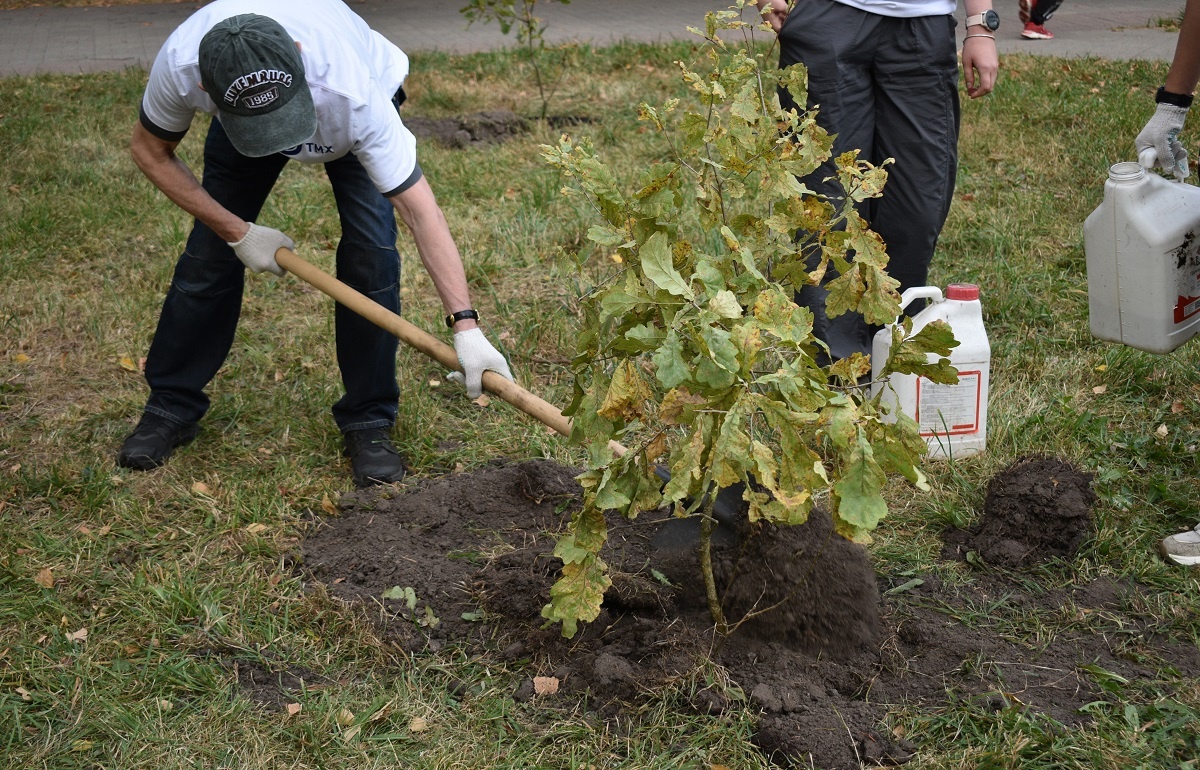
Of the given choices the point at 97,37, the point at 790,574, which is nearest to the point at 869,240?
the point at 790,574

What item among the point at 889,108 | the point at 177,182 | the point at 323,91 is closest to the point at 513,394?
the point at 323,91

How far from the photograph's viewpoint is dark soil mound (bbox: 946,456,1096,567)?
2.81 metres

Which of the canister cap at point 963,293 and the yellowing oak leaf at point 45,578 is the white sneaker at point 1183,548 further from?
the yellowing oak leaf at point 45,578

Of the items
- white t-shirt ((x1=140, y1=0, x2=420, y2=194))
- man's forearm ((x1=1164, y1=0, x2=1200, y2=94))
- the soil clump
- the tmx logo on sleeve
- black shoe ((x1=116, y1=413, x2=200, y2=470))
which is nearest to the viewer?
the tmx logo on sleeve

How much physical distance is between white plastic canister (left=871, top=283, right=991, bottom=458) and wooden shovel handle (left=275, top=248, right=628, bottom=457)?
3.79 ft

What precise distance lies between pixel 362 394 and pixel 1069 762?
7.50ft

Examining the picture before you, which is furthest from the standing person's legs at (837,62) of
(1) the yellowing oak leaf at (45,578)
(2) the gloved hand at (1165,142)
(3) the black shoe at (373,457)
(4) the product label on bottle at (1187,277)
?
(1) the yellowing oak leaf at (45,578)

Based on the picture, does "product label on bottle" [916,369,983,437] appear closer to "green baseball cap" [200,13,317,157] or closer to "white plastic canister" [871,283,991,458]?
"white plastic canister" [871,283,991,458]

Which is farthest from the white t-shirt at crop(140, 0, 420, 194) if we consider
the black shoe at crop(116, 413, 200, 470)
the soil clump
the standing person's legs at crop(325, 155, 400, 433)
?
the soil clump

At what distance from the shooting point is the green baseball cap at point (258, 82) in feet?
8.54

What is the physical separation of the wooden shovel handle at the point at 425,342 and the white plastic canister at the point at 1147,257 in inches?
58.4

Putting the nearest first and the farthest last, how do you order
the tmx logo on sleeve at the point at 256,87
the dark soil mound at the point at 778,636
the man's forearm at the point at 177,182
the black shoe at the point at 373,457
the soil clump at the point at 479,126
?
1. the dark soil mound at the point at 778,636
2. the tmx logo on sleeve at the point at 256,87
3. the man's forearm at the point at 177,182
4. the black shoe at the point at 373,457
5. the soil clump at the point at 479,126

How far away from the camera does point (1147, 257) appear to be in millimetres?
2875

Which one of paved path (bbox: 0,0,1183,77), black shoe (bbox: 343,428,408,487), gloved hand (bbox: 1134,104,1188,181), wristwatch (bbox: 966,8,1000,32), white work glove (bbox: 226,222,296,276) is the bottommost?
paved path (bbox: 0,0,1183,77)
